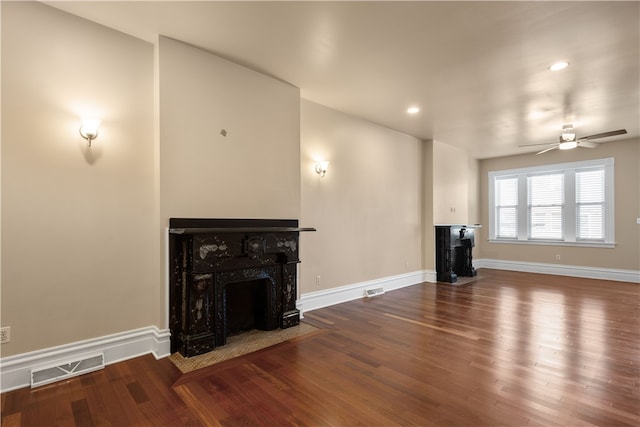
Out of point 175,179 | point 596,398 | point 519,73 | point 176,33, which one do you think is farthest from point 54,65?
point 596,398

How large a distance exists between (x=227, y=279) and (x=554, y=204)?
7.75 metres

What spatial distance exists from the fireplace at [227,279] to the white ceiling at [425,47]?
1.77 metres

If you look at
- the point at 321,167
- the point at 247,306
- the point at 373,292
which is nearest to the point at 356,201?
the point at 321,167

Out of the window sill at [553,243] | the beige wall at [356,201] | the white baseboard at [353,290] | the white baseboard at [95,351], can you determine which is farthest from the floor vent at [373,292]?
the window sill at [553,243]

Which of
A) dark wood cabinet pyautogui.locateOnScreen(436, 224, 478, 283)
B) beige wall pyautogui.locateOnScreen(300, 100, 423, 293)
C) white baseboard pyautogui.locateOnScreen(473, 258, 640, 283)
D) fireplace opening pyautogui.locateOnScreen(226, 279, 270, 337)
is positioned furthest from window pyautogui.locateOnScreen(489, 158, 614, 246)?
Result: fireplace opening pyautogui.locateOnScreen(226, 279, 270, 337)

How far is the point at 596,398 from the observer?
231 cm

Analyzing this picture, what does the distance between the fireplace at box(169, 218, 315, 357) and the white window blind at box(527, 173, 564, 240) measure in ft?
22.3

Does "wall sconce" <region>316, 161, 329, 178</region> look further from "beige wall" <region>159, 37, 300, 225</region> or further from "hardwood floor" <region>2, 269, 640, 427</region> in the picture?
"hardwood floor" <region>2, 269, 640, 427</region>

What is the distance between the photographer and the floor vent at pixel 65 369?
2.47 meters

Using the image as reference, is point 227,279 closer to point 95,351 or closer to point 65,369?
point 95,351

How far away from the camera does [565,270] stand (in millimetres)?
7355

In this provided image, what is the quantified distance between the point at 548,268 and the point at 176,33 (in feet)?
28.4

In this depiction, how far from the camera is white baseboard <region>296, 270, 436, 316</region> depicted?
4.52 metres

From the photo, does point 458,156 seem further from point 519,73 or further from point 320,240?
point 320,240
